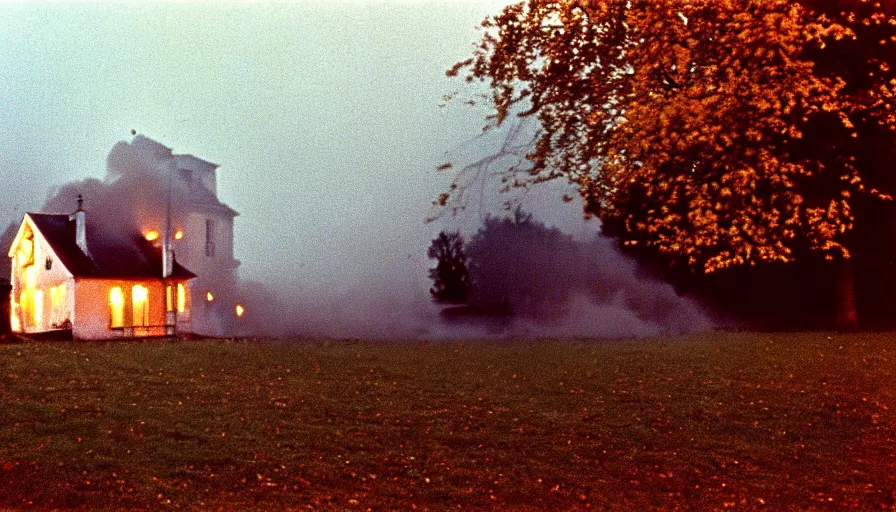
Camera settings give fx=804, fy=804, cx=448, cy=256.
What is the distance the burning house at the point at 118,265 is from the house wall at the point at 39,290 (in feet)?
0.20

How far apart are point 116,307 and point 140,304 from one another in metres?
1.49

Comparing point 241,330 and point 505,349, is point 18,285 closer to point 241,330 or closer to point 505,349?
point 241,330

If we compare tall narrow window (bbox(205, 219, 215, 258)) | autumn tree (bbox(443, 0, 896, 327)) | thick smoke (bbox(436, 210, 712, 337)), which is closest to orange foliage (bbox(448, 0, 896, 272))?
autumn tree (bbox(443, 0, 896, 327))

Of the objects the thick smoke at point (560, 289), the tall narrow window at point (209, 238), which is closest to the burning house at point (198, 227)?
the tall narrow window at point (209, 238)

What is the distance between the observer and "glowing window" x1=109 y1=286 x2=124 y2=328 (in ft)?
154

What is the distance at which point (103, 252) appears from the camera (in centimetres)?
4828

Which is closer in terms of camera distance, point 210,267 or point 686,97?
point 686,97

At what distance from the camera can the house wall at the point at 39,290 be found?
4612 centimetres

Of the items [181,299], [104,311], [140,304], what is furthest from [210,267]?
[104,311]

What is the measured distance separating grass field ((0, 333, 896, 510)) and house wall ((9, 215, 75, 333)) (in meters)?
22.8

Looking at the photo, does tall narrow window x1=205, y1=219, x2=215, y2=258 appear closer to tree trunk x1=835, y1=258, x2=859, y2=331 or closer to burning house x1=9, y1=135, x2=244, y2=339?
burning house x1=9, y1=135, x2=244, y2=339

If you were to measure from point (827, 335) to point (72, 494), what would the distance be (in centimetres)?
3344

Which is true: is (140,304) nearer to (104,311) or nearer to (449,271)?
(104,311)

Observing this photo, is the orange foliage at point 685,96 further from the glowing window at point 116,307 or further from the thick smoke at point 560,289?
the glowing window at point 116,307
